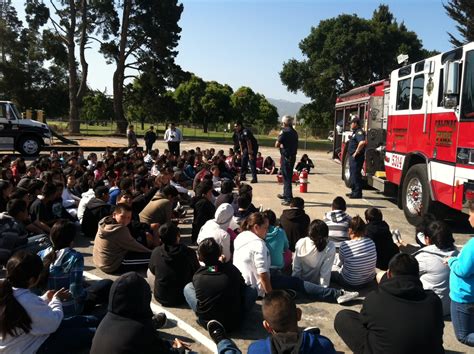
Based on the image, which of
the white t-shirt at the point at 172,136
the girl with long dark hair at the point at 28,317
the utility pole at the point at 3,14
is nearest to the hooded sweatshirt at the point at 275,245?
the girl with long dark hair at the point at 28,317

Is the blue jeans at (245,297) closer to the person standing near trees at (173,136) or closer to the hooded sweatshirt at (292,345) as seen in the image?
the hooded sweatshirt at (292,345)

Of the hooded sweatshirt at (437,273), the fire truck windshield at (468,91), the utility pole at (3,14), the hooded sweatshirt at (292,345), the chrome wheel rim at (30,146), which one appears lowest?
the hooded sweatshirt at (437,273)

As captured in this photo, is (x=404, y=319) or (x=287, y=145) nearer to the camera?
(x=404, y=319)

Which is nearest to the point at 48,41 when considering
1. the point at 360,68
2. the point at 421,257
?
the point at 360,68

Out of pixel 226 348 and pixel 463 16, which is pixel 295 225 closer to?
pixel 226 348

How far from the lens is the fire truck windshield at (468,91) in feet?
22.0

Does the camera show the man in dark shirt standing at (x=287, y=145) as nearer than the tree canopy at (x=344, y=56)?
Yes

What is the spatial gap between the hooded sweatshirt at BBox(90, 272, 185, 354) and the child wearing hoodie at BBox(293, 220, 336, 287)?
2.55 m

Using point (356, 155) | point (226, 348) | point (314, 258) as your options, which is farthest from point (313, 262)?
point (356, 155)

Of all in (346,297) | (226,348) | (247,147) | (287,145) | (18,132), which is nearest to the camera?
(226,348)

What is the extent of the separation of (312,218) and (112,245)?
4963mm

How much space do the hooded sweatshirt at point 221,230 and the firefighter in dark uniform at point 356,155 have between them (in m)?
6.20

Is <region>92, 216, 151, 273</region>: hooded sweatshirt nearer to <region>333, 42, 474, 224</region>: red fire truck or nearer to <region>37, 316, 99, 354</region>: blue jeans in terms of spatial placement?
<region>37, 316, 99, 354</region>: blue jeans

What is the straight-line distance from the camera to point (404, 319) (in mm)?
3166
